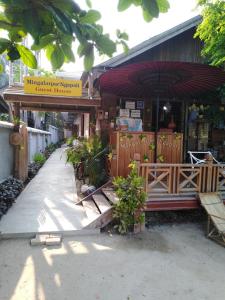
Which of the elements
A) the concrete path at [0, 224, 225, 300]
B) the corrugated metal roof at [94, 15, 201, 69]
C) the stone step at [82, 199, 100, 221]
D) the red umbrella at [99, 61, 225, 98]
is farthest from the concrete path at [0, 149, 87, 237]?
the corrugated metal roof at [94, 15, 201, 69]

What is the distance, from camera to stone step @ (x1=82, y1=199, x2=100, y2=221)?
17.9ft

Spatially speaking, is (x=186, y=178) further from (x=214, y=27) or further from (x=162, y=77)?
(x=214, y=27)

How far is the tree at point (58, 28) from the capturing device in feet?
3.72

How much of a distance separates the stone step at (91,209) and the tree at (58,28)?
14.0ft

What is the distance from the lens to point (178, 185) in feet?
18.4

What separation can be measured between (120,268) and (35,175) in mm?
7636

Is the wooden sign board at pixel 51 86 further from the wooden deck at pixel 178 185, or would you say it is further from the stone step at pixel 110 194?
the wooden deck at pixel 178 185

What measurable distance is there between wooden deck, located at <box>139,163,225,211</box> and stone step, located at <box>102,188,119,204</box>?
2.35 feet

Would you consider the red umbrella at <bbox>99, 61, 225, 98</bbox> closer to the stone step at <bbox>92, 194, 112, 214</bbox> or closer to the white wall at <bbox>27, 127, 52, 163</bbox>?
the stone step at <bbox>92, 194, 112, 214</bbox>

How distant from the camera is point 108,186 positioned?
683 cm

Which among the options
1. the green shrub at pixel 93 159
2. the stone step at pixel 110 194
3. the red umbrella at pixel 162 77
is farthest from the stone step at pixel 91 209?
the red umbrella at pixel 162 77

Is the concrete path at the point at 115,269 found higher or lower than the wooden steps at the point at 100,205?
lower

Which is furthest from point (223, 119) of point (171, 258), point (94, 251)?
point (94, 251)

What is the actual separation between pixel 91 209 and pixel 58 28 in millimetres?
5087
